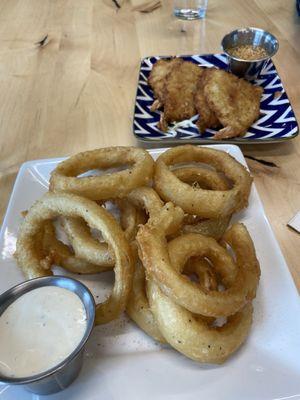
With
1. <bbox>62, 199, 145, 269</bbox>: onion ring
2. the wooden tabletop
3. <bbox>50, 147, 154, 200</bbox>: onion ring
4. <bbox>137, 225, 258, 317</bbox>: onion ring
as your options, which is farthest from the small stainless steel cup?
<bbox>137, 225, 258, 317</bbox>: onion ring

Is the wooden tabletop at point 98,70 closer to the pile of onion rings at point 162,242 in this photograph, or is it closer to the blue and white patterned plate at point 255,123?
the blue and white patterned plate at point 255,123

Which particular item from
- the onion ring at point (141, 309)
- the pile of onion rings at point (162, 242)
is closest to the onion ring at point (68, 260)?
the pile of onion rings at point (162, 242)

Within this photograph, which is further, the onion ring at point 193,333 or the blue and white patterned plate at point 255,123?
the blue and white patterned plate at point 255,123

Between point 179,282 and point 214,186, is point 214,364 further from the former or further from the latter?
point 214,186

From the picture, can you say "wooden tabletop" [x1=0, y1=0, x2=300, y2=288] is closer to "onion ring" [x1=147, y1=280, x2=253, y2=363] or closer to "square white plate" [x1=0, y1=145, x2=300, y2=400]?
"square white plate" [x1=0, y1=145, x2=300, y2=400]

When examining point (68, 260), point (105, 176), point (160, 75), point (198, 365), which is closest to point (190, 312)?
point (198, 365)

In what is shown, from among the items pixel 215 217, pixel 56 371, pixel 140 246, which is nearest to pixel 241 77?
pixel 215 217
